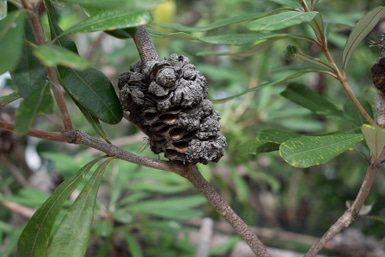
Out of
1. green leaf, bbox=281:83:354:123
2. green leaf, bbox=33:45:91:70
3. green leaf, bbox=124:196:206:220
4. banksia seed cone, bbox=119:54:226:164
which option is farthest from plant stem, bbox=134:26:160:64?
green leaf, bbox=124:196:206:220

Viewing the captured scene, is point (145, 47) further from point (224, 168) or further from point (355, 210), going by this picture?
point (224, 168)

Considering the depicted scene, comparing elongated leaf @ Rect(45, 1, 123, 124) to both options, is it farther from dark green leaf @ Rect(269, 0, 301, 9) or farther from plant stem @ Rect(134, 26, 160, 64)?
dark green leaf @ Rect(269, 0, 301, 9)

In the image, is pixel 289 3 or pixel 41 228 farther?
pixel 289 3

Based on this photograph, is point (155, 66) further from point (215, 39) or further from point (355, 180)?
point (355, 180)

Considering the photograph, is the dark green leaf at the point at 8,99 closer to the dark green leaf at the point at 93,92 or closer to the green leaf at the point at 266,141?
the dark green leaf at the point at 93,92

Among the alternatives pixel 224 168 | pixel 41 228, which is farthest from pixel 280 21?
pixel 224 168

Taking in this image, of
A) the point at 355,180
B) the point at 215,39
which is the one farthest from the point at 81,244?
the point at 355,180
